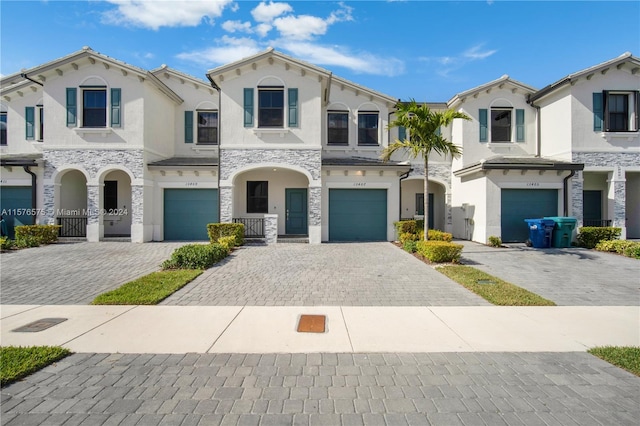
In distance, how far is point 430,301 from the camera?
21.4 feet

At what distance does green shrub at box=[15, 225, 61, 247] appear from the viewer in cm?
1391

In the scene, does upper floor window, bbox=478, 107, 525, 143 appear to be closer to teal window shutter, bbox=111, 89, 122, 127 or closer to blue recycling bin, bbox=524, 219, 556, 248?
blue recycling bin, bbox=524, 219, 556, 248

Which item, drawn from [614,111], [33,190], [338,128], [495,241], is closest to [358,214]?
[338,128]

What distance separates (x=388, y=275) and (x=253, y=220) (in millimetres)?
9818

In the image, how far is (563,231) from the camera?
13.6 m

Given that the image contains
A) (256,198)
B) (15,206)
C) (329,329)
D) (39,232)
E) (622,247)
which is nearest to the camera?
(329,329)

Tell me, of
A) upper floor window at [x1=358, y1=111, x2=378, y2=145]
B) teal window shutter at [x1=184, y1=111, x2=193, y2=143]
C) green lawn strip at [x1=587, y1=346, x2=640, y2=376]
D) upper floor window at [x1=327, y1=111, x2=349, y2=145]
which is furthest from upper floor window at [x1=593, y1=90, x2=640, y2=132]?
teal window shutter at [x1=184, y1=111, x2=193, y2=143]

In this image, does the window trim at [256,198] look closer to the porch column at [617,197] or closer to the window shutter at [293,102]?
the window shutter at [293,102]

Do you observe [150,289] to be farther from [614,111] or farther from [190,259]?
[614,111]

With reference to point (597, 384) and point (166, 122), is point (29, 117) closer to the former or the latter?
point (166, 122)

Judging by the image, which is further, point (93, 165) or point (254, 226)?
point (254, 226)

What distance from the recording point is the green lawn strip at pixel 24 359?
3.49 meters

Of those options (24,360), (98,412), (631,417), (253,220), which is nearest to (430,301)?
(631,417)

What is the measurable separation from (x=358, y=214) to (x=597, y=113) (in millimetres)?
12737
